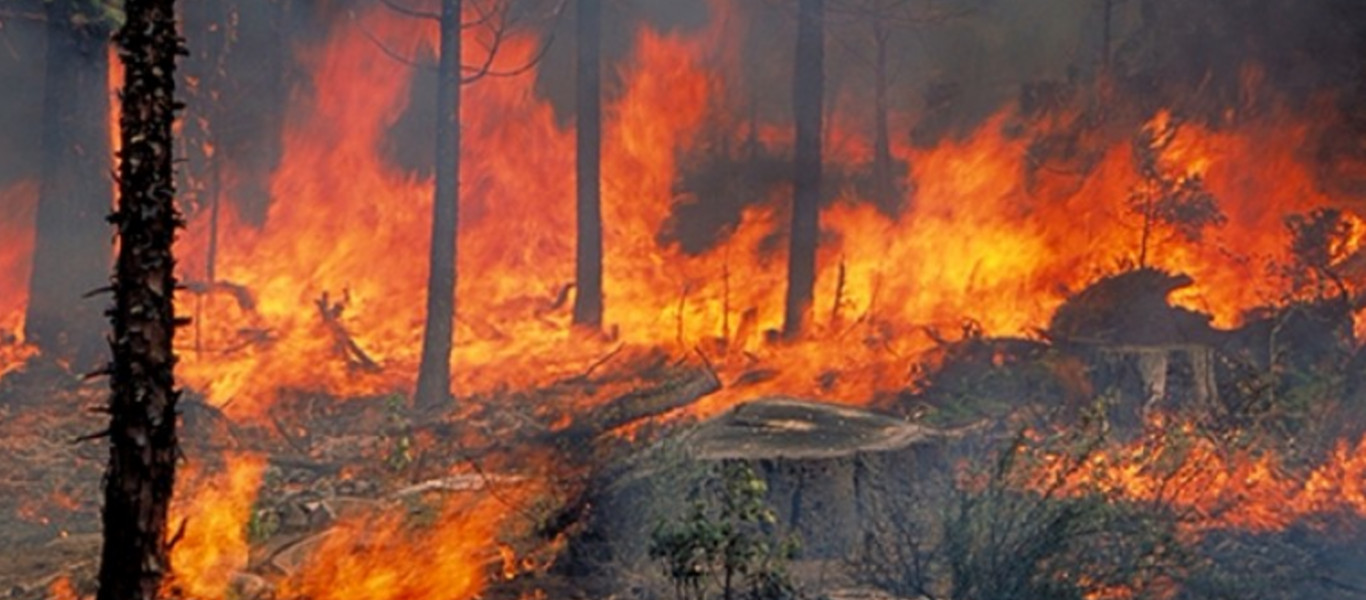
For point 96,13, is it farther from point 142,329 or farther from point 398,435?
point 142,329

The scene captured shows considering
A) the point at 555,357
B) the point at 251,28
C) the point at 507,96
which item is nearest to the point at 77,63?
the point at 251,28

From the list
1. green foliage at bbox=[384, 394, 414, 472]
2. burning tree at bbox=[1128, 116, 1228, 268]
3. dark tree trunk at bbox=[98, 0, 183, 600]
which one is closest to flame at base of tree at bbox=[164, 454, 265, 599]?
dark tree trunk at bbox=[98, 0, 183, 600]

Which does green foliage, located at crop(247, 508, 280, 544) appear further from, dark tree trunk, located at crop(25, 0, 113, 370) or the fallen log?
dark tree trunk, located at crop(25, 0, 113, 370)

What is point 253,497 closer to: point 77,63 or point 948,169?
point 77,63

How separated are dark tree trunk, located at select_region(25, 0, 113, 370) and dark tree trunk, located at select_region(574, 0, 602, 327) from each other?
792cm

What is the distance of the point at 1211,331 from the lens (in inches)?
566

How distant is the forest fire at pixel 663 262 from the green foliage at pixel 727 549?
2.04 meters

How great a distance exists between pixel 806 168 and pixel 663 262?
3292 millimetres

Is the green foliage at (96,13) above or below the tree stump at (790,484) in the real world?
above

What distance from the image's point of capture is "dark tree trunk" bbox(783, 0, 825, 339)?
17875mm

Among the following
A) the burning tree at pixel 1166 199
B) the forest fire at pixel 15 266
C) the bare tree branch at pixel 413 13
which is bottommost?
the forest fire at pixel 15 266

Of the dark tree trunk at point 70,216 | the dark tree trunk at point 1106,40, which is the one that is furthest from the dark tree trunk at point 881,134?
the dark tree trunk at point 70,216

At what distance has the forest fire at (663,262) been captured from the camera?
11625mm

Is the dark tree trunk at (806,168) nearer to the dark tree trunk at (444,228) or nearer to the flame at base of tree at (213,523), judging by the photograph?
the dark tree trunk at (444,228)
